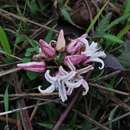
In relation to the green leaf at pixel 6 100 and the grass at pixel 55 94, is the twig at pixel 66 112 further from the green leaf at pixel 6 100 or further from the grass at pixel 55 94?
the green leaf at pixel 6 100

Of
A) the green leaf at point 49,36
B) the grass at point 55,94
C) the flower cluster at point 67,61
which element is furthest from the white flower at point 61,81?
the green leaf at point 49,36

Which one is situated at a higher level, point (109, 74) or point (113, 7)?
point (113, 7)

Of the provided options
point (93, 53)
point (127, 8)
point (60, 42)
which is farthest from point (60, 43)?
point (127, 8)

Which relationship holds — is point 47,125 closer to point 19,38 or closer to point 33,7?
point 19,38

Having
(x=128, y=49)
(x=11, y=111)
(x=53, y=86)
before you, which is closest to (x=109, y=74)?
(x=128, y=49)

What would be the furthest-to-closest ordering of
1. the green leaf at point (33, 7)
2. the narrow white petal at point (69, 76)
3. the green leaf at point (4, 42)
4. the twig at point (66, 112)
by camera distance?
the green leaf at point (33, 7)
the green leaf at point (4, 42)
the twig at point (66, 112)
the narrow white petal at point (69, 76)

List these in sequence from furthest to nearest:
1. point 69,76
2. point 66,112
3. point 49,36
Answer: point 49,36 < point 66,112 < point 69,76

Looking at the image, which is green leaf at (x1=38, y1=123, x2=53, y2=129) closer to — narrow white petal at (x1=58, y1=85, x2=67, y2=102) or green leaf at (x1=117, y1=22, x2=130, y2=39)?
narrow white petal at (x1=58, y1=85, x2=67, y2=102)

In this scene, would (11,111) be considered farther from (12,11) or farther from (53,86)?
(12,11)
